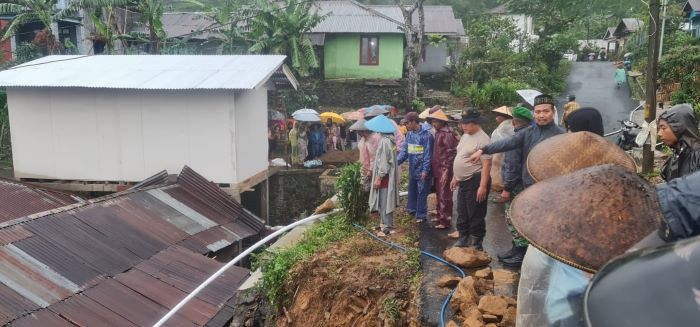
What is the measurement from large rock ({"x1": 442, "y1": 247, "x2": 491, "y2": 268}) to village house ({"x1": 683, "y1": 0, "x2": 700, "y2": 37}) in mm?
21632

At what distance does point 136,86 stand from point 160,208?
3227mm

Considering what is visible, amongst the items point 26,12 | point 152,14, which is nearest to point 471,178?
point 152,14

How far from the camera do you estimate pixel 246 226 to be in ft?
35.8

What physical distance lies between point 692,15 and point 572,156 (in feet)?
80.1

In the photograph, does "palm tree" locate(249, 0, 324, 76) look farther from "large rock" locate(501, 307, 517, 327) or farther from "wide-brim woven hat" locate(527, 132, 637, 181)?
"wide-brim woven hat" locate(527, 132, 637, 181)

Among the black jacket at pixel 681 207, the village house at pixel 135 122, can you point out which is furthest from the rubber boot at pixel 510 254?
the village house at pixel 135 122

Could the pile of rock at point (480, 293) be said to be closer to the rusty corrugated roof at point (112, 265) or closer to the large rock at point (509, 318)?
the large rock at point (509, 318)

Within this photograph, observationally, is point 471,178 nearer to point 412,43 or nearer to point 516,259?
point 516,259

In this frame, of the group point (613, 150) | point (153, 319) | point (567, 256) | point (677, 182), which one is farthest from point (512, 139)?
point (153, 319)

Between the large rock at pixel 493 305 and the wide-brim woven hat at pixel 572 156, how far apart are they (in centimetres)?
112

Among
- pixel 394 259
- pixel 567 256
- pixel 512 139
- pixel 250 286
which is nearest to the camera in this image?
pixel 567 256

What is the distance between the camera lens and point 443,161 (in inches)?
272

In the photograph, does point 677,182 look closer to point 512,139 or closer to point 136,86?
point 512,139

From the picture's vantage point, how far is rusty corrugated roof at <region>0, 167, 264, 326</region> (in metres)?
6.61
